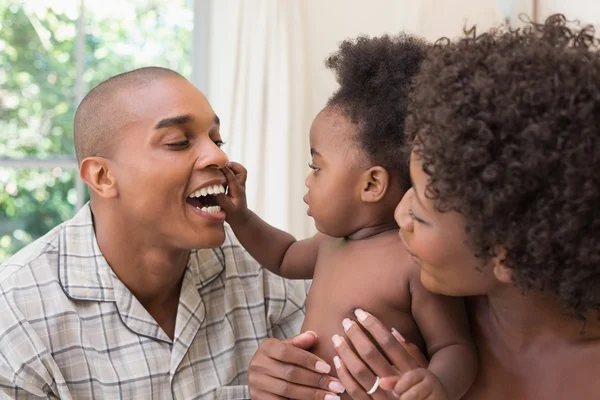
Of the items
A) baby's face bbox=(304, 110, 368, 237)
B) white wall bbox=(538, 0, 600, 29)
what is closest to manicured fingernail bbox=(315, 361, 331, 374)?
baby's face bbox=(304, 110, 368, 237)

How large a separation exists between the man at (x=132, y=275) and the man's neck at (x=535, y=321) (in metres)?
0.58

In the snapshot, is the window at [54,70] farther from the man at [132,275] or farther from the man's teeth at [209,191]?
the man's teeth at [209,191]

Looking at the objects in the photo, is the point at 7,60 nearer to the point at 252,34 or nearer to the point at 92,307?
the point at 252,34

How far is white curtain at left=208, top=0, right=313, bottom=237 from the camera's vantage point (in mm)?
2760

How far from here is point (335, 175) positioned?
142 cm

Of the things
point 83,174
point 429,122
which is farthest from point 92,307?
point 429,122

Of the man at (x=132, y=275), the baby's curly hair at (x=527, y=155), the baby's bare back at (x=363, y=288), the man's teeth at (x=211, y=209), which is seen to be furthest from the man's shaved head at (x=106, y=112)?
the baby's curly hair at (x=527, y=155)

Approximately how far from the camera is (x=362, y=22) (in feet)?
9.34

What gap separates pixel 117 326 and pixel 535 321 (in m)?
0.91

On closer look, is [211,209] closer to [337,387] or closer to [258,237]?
[258,237]

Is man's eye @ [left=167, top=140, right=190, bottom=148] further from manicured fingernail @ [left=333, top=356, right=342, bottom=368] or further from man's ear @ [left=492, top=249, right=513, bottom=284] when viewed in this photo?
man's ear @ [left=492, top=249, right=513, bottom=284]

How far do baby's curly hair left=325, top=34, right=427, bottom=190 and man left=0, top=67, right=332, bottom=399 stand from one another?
37 centimetres

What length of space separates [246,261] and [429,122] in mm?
936

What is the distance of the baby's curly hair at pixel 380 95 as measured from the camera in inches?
55.1
